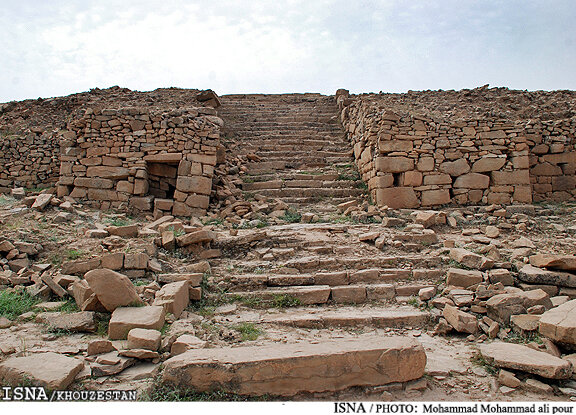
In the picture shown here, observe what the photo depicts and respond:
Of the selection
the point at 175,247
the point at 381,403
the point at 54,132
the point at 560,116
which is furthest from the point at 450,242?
the point at 54,132

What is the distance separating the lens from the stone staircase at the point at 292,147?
9633 mm

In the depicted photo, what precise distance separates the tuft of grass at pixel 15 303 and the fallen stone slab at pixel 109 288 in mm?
898

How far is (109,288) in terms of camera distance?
4035 mm

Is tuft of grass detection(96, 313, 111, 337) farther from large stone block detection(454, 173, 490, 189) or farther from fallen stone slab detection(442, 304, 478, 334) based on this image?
large stone block detection(454, 173, 490, 189)

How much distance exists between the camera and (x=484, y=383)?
3172 millimetres

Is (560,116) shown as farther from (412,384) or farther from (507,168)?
(412,384)

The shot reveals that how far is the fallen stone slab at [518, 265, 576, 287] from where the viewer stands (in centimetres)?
487

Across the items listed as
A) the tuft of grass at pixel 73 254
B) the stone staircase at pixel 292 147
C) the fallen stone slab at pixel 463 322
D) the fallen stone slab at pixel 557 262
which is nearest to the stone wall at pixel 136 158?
the stone staircase at pixel 292 147

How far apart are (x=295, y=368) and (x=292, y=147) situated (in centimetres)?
915

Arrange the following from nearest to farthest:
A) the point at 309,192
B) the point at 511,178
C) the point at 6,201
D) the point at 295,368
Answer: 1. the point at 295,368
2. the point at 6,201
3. the point at 511,178
4. the point at 309,192

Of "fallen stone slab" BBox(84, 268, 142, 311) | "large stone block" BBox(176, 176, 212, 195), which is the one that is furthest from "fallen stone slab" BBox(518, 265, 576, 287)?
"large stone block" BBox(176, 176, 212, 195)

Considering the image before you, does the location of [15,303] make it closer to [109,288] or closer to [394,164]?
[109,288]

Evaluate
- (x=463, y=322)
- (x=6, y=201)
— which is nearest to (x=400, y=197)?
(x=463, y=322)

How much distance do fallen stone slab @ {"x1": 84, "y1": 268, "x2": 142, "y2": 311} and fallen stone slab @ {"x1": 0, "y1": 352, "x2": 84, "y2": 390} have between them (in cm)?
102
